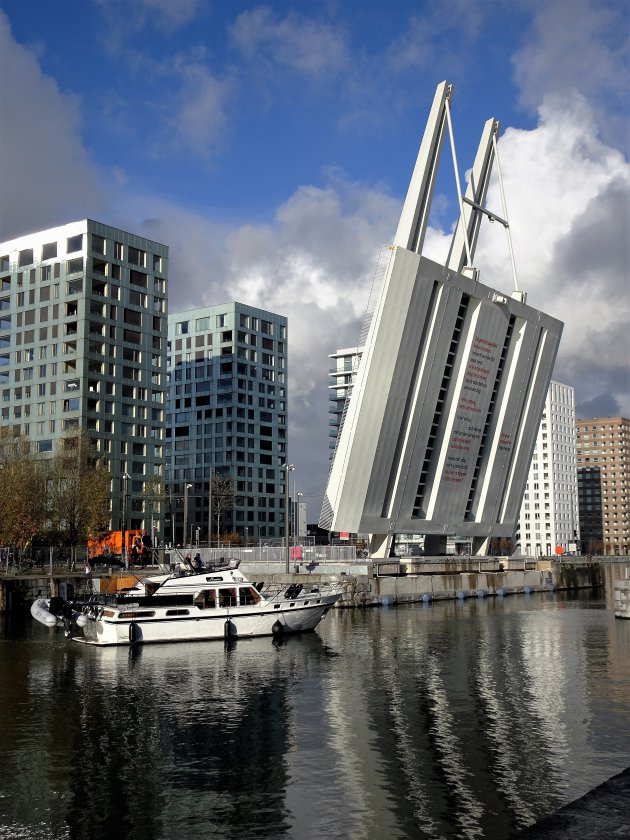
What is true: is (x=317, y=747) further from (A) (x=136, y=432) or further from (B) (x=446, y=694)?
(A) (x=136, y=432)

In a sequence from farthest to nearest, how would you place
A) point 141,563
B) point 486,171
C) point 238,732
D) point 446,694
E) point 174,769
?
1. point 486,171
2. point 141,563
3. point 446,694
4. point 238,732
5. point 174,769

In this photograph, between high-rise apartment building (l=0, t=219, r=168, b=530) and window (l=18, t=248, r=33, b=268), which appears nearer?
high-rise apartment building (l=0, t=219, r=168, b=530)

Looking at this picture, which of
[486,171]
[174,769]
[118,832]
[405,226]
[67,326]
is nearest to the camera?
[118,832]

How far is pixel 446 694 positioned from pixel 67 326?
8998 centimetres

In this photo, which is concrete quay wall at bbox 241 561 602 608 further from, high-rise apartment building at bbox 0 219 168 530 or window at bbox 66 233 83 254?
window at bbox 66 233 83 254

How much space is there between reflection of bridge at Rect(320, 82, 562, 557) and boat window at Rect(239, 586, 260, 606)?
25.1 meters

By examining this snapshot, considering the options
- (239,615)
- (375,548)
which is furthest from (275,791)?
(375,548)

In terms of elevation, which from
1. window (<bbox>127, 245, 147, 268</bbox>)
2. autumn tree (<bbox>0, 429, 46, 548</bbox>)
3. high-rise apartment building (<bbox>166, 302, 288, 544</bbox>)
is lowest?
autumn tree (<bbox>0, 429, 46, 548</bbox>)

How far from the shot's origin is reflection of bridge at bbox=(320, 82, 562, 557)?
229ft

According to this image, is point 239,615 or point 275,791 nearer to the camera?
point 275,791

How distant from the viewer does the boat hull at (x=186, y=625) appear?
43062 mm

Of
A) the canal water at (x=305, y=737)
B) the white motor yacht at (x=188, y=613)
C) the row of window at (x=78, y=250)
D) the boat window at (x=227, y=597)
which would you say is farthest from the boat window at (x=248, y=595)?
the row of window at (x=78, y=250)

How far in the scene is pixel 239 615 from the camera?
44.6 metres

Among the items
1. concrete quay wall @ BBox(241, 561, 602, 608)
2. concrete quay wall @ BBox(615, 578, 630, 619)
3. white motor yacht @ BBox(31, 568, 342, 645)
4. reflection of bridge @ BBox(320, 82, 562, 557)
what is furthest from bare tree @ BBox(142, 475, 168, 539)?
concrete quay wall @ BBox(615, 578, 630, 619)
